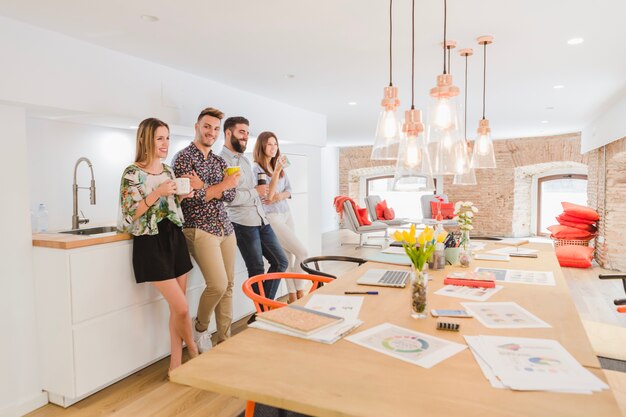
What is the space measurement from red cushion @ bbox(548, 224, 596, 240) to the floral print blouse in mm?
6635

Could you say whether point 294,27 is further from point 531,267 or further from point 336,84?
point 531,267

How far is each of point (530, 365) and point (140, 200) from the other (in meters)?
2.19

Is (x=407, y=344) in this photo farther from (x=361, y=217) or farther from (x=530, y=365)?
(x=361, y=217)

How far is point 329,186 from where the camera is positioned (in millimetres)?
11828

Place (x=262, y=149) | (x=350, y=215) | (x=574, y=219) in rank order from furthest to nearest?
(x=350, y=215)
(x=574, y=219)
(x=262, y=149)

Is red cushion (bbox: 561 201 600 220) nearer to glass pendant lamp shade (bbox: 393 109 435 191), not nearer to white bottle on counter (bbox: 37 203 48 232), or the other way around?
glass pendant lamp shade (bbox: 393 109 435 191)

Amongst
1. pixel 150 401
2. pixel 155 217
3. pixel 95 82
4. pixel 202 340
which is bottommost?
pixel 150 401

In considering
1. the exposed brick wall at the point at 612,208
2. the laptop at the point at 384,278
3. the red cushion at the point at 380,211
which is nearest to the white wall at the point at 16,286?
the laptop at the point at 384,278

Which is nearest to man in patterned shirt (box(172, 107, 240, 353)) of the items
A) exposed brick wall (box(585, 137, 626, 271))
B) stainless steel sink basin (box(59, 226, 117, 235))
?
stainless steel sink basin (box(59, 226, 117, 235))

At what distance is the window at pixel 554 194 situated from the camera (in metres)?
10.2

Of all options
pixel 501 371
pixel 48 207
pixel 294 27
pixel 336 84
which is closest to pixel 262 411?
pixel 501 371

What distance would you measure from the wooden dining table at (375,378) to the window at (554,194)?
9.87 meters

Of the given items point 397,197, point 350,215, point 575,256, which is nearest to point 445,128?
point 575,256

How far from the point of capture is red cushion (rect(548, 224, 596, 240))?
7012 mm
